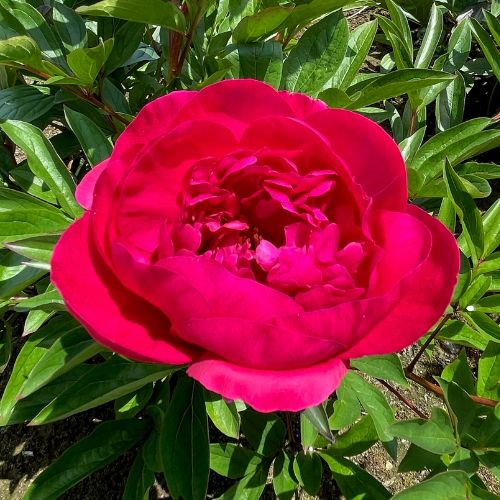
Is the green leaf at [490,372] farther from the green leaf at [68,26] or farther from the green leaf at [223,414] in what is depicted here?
the green leaf at [68,26]

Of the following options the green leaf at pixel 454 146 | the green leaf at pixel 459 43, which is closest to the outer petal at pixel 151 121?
the green leaf at pixel 454 146

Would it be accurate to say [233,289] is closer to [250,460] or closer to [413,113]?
[250,460]

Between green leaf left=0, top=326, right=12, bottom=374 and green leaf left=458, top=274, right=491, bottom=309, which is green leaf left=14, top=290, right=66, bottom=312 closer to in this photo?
green leaf left=0, top=326, right=12, bottom=374

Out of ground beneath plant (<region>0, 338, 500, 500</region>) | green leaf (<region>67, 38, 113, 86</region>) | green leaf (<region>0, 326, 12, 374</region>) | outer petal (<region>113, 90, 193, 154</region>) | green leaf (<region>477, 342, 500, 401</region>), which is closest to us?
outer petal (<region>113, 90, 193, 154</region>)

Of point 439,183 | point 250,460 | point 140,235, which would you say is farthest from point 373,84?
point 250,460

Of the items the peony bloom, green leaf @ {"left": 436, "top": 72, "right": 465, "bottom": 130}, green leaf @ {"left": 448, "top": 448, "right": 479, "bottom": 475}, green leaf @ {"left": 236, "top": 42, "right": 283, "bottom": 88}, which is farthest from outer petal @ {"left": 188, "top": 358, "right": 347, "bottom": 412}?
green leaf @ {"left": 436, "top": 72, "right": 465, "bottom": 130}

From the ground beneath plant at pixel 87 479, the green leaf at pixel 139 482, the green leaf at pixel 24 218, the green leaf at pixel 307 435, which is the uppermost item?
the green leaf at pixel 24 218
